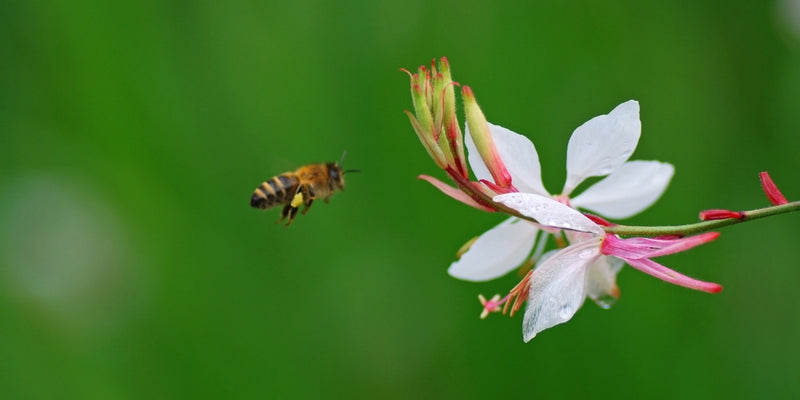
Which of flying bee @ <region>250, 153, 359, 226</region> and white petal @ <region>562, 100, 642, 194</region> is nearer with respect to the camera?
white petal @ <region>562, 100, 642, 194</region>

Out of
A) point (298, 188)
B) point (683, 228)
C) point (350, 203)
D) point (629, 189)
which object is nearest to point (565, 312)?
point (683, 228)

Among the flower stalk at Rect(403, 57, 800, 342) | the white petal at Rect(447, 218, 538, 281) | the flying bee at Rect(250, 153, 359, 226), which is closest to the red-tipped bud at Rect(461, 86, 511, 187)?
the flower stalk at Rect(403, 57, 800, 342)

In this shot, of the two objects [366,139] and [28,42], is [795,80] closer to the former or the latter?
[366,139]

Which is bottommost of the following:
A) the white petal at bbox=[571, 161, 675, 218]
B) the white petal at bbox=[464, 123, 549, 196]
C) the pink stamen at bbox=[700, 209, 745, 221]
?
the pink stamen at bbox=[700, 209, 745, 221]

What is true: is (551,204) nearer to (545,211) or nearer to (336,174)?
(545,211)

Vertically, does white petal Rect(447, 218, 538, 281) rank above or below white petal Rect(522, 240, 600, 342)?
above

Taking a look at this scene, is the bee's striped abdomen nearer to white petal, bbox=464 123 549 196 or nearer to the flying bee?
the flying bee

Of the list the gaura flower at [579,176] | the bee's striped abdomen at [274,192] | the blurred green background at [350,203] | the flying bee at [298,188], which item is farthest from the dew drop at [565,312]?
the blurred green background at [350,203]
